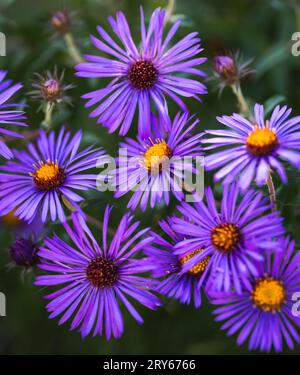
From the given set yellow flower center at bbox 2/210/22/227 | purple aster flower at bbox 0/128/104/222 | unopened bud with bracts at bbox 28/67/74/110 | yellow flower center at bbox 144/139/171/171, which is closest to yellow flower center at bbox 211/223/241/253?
yellow flower center at bbox 144/139/171/171

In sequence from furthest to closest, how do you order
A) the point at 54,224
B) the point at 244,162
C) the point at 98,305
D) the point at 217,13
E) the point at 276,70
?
the point at 217,13
the point at 276,70
the point at 54,224
the point at 98,305
the point at 244,162

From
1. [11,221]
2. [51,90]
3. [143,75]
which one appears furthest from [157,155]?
[11,221]

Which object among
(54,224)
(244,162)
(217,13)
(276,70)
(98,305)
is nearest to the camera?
(244,162)

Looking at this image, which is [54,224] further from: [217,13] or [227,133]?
[217,13]

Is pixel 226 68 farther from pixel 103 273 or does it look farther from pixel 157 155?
pixel 103 273

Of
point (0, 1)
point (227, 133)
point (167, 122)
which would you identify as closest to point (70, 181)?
point (167, 122)

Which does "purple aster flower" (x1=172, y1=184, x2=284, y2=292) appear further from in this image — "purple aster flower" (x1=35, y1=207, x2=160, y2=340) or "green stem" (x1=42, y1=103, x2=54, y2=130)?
"green stem" (x1=42, y1=103, x2=54, y2=130)

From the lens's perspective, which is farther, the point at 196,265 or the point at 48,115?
the point at 48,115
